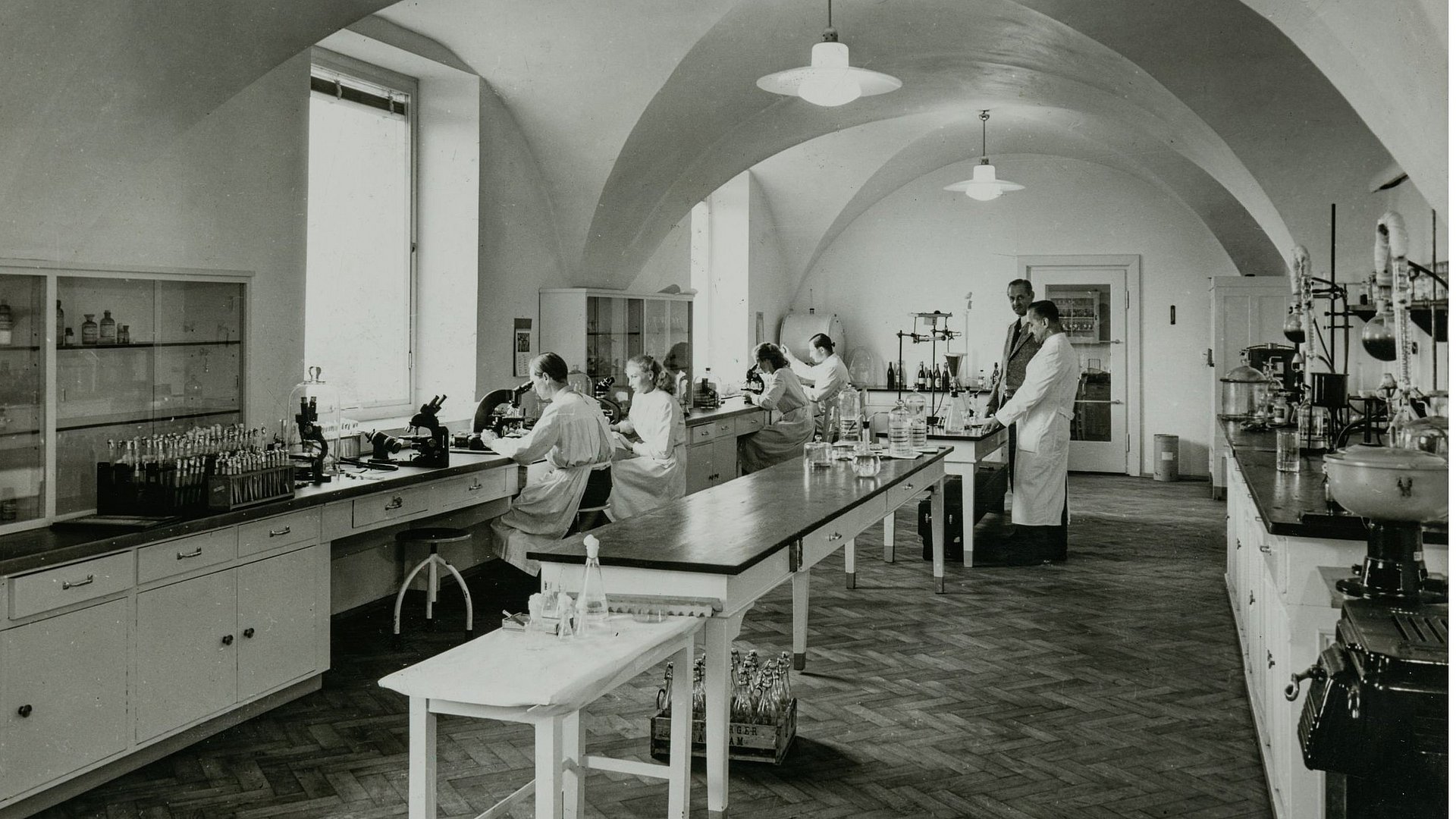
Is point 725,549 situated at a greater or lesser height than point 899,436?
lesser

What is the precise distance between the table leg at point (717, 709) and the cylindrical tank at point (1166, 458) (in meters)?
10.4

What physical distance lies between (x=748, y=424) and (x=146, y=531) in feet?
23.2

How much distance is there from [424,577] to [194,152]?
3001 mm

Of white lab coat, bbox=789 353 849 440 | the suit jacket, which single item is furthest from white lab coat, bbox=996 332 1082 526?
white lab coat, bbox=789 353 849 440

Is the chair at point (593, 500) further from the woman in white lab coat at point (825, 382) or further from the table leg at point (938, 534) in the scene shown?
the woman in white lab coat at point (825, 382)

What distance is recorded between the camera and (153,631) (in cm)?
418

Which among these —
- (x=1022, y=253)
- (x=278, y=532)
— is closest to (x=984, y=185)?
(x=1022, y=253)

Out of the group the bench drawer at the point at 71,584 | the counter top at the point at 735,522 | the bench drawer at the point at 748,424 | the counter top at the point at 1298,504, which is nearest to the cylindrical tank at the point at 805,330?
the bench drawer at the point at 748,424

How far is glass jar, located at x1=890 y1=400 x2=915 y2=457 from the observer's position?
6594mm

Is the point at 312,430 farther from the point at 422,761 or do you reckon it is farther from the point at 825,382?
the point at 825,382

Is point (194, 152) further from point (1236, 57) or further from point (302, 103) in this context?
point (1236, 57)

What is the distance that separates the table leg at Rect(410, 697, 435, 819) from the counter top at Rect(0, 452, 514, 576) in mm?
1745

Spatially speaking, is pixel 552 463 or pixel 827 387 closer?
pixel 552 463

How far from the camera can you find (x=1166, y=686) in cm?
523
